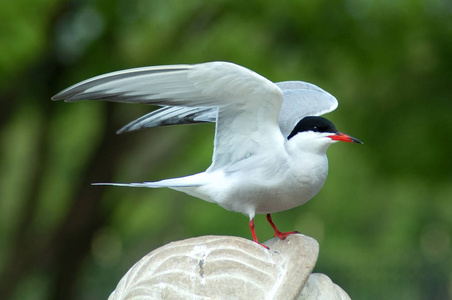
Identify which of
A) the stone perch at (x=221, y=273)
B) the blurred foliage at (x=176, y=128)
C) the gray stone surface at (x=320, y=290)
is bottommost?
the blurred foliage at (x=176, y=128)

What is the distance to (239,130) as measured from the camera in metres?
3.78

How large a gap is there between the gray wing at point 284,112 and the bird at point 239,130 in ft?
0.04

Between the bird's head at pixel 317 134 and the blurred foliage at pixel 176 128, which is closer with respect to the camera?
the bird's head at pixel 317 134

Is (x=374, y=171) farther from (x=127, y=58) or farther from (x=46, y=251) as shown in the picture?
(x=46, y=251)

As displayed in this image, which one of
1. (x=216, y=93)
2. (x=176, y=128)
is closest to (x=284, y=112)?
(x=216, y=93)

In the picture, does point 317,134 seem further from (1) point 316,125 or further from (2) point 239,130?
(2) point 239,130

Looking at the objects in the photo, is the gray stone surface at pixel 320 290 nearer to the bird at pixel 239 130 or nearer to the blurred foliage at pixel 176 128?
the bird at pixel 239 130

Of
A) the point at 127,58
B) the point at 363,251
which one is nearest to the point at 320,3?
the point at 127,58

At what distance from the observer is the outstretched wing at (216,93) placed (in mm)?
3424

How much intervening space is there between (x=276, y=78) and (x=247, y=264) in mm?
4891

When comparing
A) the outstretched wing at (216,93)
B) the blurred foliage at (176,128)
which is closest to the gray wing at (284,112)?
the outstretched wing at (216,93)

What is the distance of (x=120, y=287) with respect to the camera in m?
3.26

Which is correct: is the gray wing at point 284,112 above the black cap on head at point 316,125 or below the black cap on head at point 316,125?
below

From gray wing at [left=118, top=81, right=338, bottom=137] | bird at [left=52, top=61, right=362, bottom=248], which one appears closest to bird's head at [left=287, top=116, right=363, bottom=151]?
bird at [left=52, top=61, right=362, bottom=248]
